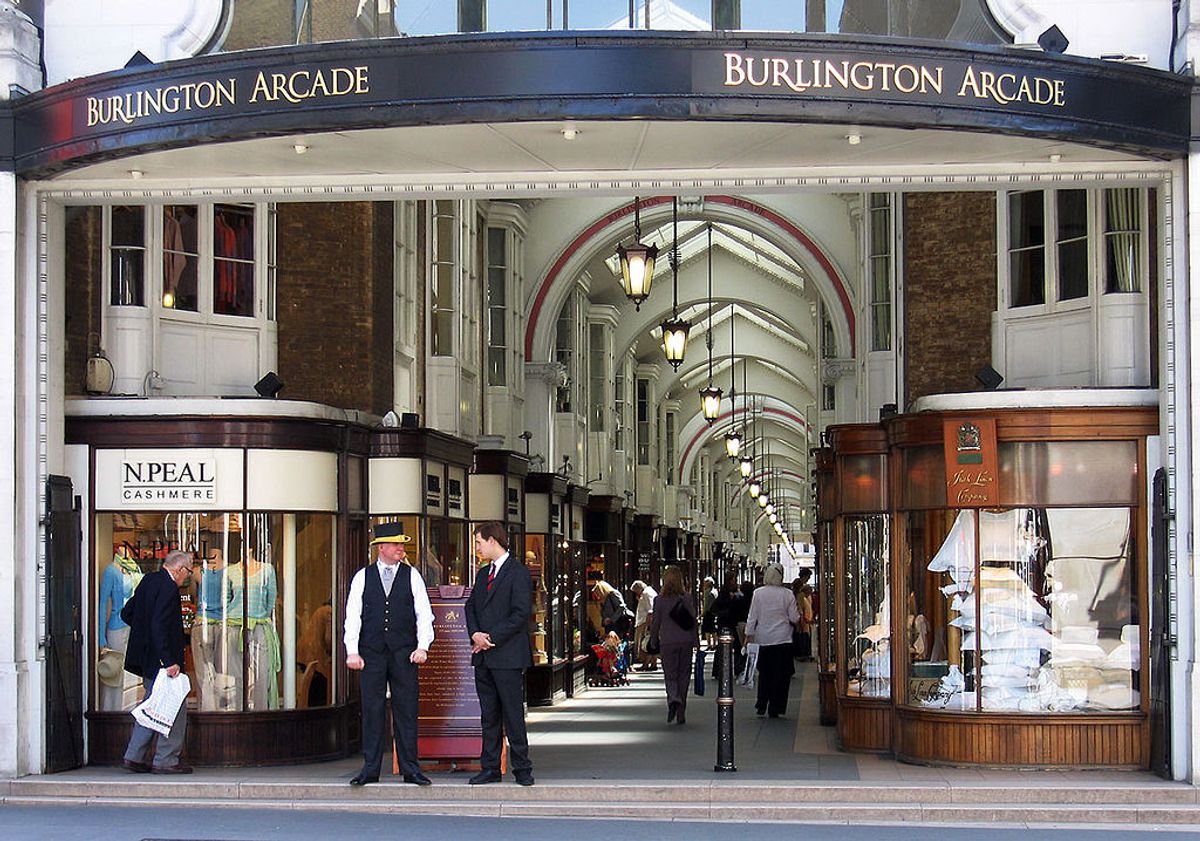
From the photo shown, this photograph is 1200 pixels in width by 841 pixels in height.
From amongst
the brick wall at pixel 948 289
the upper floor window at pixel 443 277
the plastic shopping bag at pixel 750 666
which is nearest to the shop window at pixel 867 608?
the brick wall at pixel 948 289

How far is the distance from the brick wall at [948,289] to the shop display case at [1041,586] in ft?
11.8

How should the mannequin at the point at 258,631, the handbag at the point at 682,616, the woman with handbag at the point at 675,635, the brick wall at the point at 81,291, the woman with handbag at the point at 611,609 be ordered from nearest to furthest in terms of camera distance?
the mannequin at the point at 258,631, the brick wall at the point at 81,291, the woman with handbag at the point at 675,635, the handbag at the point at 682,616, the woman with handbag at the point at 611,609

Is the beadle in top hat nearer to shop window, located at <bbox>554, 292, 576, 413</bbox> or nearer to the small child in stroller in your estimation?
the small child in stroller

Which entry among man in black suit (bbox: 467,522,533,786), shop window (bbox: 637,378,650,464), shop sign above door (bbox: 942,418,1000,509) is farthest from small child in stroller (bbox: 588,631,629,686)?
shop window (bbox: 637,378,650,464)

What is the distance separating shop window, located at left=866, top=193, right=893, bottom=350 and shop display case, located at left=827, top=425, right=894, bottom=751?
624 centimetres

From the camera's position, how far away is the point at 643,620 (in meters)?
30.3

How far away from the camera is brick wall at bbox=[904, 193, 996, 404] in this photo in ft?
57.8

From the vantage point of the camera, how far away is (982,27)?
1294cm

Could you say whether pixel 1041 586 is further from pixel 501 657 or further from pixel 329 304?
pixel 329 304

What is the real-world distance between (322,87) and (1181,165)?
5744mm

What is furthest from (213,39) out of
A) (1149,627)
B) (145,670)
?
(1149,627)

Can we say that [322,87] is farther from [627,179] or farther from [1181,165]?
[1181,165]

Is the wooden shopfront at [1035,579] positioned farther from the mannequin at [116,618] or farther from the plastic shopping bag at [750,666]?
the plastic shopping bag at [750,666]

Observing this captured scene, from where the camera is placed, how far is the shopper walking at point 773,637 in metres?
20.8
